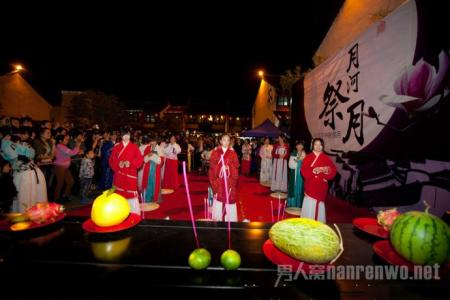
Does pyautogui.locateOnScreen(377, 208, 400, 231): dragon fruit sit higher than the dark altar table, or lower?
higher

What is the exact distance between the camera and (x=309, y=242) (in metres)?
1.18

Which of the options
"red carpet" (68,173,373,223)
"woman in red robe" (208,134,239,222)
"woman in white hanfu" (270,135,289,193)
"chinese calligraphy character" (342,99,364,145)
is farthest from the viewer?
"woman in white hanfu" (270,135,289,193)

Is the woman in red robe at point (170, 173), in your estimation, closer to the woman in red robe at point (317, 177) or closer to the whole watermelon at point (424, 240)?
the woman in red robe at point (317, 177)

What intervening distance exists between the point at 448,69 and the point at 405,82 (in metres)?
0.73

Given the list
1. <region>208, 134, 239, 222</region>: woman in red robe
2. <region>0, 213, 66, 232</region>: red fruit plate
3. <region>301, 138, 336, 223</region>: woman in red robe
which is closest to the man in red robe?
<region>208, 134, 239, 222</region>: woman in red robe

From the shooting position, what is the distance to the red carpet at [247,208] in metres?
6.16

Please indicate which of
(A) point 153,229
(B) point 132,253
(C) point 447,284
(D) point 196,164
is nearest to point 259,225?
(A) point 153,229

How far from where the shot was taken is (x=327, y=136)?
288 inches

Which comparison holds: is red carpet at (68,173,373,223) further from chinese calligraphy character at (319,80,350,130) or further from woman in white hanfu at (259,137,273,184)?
chinese calligraphy character at (319,80,350,130)

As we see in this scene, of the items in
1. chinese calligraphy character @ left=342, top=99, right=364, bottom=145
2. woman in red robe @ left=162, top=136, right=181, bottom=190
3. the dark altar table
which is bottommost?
woman in red robe @ left=162, top=136, right=181, bottom=190

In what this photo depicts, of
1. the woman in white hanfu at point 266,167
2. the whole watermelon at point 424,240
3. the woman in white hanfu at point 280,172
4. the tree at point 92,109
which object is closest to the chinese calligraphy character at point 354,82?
the woman in white hanfu at point 280,172

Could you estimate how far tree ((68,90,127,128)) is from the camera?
2494cm

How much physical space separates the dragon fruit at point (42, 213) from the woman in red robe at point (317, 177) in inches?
163

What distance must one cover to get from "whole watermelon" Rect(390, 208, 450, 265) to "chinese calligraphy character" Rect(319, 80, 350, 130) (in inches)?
224
